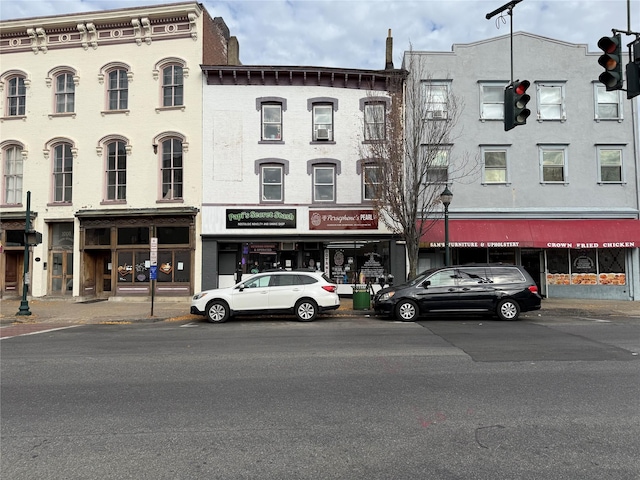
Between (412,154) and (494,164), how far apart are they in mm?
4402

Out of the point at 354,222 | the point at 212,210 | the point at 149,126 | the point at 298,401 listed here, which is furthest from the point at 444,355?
the point at 149,126

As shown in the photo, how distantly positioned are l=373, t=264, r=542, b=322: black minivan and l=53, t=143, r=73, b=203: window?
15.8 meters

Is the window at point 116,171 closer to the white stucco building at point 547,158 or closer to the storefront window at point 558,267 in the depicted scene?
the white stucco building at point 547,158

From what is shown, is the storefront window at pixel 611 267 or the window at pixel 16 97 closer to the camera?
the storefront window at pixel 611 267

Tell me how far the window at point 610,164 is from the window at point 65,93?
24.1 m

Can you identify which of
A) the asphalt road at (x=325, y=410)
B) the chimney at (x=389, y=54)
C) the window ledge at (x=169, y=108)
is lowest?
the asphalt road at (x=325, y=410)

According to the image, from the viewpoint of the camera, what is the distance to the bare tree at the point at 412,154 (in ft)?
53.2

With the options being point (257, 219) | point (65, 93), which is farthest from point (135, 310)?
point (65, 93)

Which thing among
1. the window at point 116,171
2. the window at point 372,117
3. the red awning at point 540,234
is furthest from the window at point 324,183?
the window at point 116,171

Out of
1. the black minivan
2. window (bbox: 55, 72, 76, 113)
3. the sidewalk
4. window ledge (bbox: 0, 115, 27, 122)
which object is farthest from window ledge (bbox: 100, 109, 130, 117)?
the black minivan

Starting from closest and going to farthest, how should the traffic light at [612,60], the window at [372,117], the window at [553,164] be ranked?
the traffic light at [612,60], the window at [372,117], the window at [553,164]

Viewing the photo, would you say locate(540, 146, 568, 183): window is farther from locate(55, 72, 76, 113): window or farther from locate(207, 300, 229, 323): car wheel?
locate(55, 72, 76, 113): window

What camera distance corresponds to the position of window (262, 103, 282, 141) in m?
19.9

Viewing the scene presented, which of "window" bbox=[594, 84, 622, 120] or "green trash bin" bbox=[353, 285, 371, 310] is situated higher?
"window" bbox=[594, 84, 622, 120]
